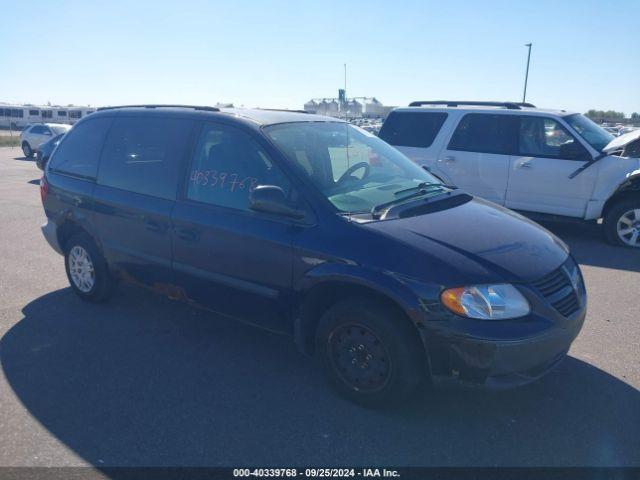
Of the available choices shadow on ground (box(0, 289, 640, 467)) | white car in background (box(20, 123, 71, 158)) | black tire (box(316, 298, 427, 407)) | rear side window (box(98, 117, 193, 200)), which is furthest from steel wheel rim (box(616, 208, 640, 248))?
white car in background (box(20, 123, 71, 158))

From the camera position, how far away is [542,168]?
26.4 feet

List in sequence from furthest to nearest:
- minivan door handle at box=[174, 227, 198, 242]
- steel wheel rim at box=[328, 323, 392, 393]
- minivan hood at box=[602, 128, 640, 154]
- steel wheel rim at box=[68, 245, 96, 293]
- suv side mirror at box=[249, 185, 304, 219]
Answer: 1. minivan hood at box=[602, 128, 640, 154]
2. steel wheel rim at box=[68, 245, 96, 293]
3. minivan door handle at box=[174, 227, 198, 242]
4. suv side mirror at box=[249, 185, 304, 219]
5. steel wheel rim at box=[328, 323, 392, 393]

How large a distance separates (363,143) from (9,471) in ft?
10.9

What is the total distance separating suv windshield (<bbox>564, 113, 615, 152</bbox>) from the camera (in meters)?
7.88

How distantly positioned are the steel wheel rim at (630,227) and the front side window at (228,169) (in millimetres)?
5973

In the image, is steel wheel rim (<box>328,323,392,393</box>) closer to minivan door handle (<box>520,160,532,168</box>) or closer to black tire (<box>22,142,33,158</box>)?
minivan door handle (<box>520,160,532,168</box>)

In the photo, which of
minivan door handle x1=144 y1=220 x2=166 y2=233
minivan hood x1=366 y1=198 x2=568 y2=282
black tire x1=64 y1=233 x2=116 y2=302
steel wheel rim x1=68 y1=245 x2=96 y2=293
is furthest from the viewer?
steel wheel rim x1=68 y1=245 x2=96 y2=293

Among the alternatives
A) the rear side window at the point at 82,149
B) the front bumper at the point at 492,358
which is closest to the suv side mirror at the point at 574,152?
the front bumper at the point at 492,358

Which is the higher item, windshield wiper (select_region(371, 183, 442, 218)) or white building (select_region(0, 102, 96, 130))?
windshield wiper (select_region(371, 183, 442, 218))

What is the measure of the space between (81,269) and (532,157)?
628 cm

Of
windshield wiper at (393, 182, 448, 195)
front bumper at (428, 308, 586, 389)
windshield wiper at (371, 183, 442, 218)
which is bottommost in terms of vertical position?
front bumper at (428, 308, 586, 389)

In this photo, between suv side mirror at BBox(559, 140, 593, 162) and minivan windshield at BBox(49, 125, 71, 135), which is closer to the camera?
suv side mirror at BBox(559, 140, 593, 162)

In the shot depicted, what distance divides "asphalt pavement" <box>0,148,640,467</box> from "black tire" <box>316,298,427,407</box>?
0.16 metres

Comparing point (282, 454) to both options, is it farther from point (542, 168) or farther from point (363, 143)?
point (542, 168)
